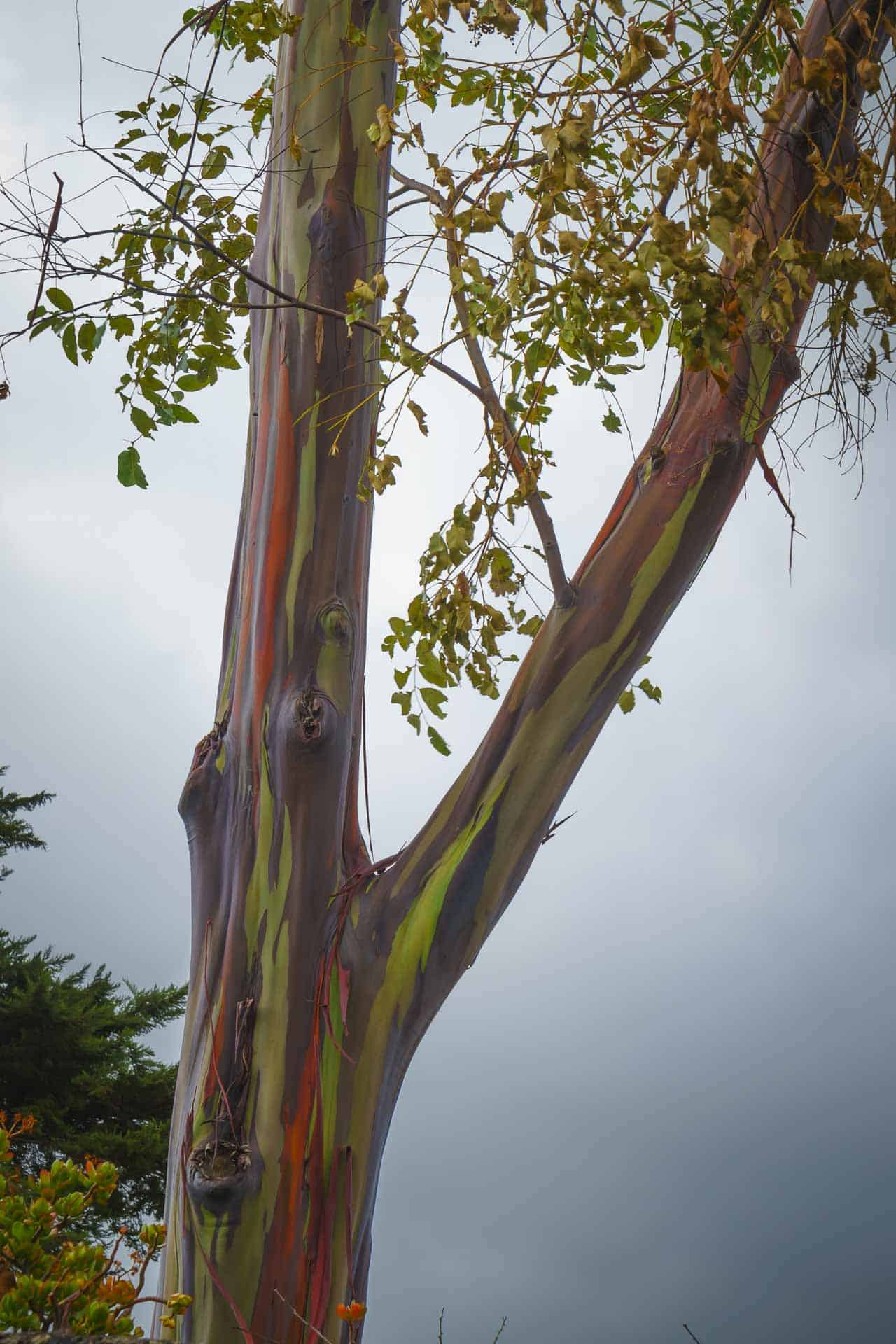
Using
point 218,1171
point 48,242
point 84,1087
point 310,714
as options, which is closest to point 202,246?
point 48,242

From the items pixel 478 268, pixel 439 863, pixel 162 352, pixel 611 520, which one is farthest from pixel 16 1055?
pixel 478 268

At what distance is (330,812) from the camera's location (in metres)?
2.28

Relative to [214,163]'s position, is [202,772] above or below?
below

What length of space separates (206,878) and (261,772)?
0.90 ft

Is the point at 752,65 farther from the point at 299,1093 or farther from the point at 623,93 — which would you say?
the point at 299,1093

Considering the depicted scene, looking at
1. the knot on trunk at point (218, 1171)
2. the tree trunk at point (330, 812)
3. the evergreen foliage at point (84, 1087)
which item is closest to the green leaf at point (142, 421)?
the tree trunk at point (330, 812)

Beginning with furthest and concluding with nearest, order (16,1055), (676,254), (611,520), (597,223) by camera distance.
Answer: (16,1055)
(611,520)
(597,223)
(676,254)

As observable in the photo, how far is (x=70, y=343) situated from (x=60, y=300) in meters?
0.22

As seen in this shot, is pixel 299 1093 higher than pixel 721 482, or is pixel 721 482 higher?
pixel 721 482

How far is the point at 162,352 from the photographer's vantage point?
11.0ft

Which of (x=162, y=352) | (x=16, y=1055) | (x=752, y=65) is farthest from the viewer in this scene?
(x=16, y=1055)

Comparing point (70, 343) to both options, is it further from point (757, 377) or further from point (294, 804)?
point (757, 377)

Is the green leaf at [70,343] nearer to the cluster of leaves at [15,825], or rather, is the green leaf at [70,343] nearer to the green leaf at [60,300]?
the green leaf at [60,300]

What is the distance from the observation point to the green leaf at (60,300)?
2.62 metres
